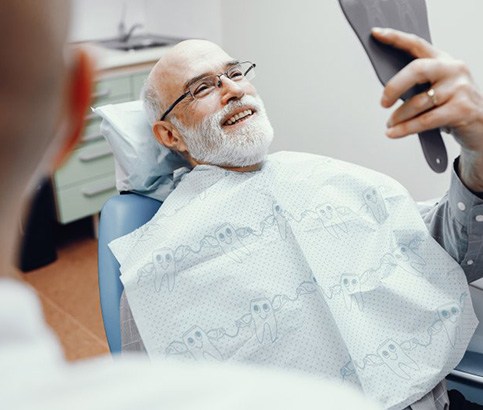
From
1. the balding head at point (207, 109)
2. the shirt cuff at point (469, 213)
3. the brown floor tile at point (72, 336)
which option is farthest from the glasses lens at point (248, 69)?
the brown floor tile at point (72, 336)

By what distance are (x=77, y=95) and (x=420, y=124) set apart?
71 cm

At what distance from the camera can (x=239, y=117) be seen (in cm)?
Result: 157

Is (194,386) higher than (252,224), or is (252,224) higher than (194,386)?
(194,386)

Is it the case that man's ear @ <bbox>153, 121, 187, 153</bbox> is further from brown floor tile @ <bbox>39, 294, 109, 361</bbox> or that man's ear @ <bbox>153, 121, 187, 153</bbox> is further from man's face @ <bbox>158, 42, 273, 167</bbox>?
brown floor tile @ <bbox>39, 294, 109, 361</bbox>

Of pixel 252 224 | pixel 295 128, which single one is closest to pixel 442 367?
pixel 252 224

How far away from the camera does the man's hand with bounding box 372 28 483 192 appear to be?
35.5 inches

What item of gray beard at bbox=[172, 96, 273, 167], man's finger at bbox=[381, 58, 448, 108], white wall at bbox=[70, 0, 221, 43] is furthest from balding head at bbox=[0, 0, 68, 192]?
white wall at bbox=[70, 0, 221, 43]

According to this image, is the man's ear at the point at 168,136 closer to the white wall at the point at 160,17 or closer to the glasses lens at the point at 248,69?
the glasses lens at the point at 248,69

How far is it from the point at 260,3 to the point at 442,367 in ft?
6.28

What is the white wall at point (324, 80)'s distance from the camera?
2312mm

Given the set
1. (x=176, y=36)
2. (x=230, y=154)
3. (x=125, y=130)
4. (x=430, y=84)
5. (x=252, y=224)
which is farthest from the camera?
(x=176, y=36)

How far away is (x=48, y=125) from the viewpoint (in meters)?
0.29

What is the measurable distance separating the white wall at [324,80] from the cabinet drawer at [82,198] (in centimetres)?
87

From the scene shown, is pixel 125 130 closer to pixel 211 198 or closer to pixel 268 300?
pixel 211 198
